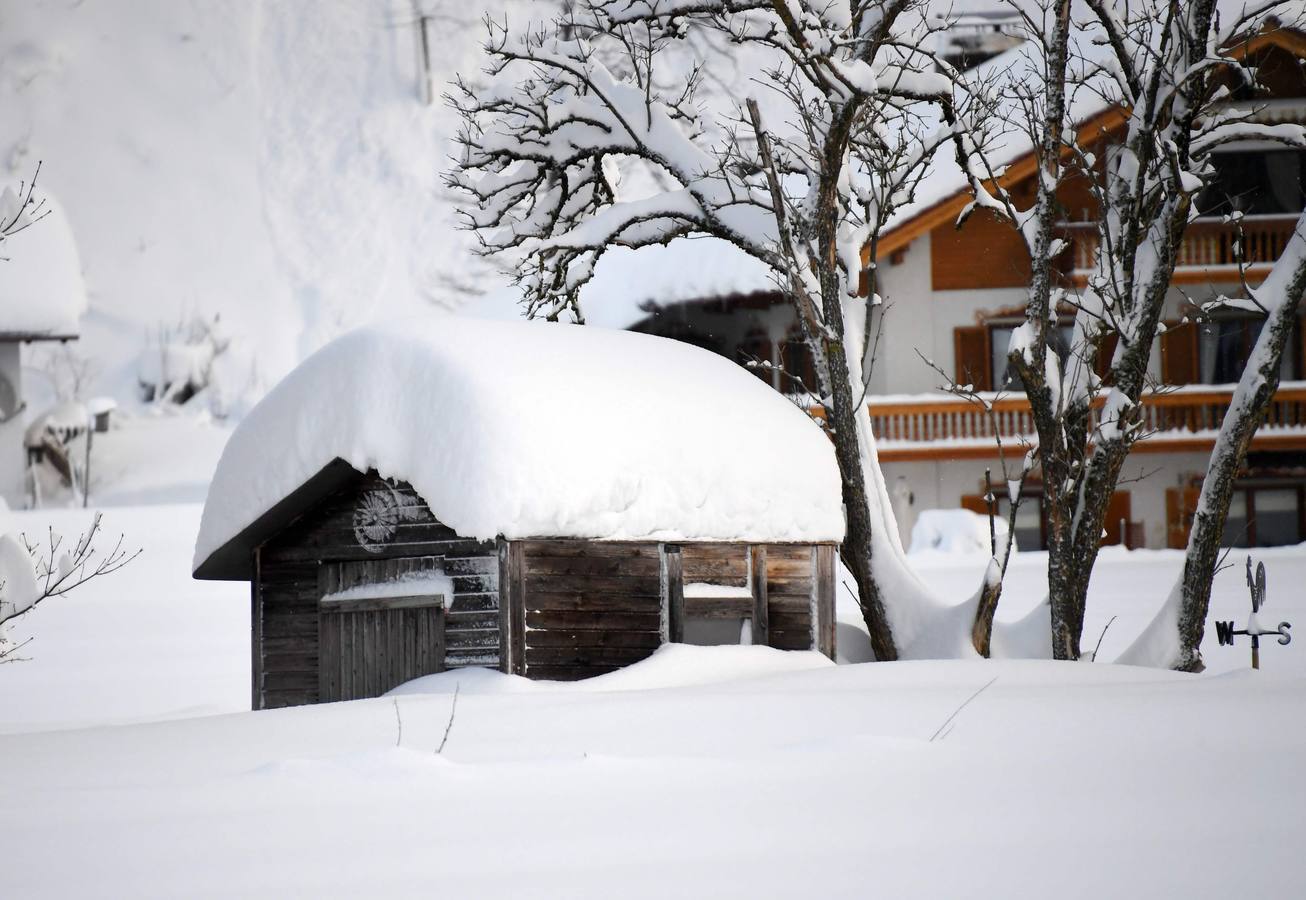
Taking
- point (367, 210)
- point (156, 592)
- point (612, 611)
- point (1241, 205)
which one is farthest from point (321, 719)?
point (367, 210)

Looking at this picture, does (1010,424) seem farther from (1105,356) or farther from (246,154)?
(246,154)

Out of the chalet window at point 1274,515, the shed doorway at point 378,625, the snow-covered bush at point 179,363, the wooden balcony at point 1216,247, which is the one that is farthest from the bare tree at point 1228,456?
the snow-covered bush at point 179,363

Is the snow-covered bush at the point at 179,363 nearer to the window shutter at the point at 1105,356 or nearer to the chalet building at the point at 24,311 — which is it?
the chalet building at the point at 24,311

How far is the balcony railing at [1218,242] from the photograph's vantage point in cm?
2683

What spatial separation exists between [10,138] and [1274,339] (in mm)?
73299

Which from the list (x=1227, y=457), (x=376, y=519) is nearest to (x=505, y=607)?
(x=376, y=519)

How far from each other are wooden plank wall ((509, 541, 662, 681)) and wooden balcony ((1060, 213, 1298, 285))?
1686 cm

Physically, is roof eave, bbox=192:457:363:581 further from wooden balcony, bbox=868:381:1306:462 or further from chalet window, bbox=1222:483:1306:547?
chalet window, bbox=1222:483:1306:547

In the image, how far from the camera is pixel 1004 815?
6.06 metres

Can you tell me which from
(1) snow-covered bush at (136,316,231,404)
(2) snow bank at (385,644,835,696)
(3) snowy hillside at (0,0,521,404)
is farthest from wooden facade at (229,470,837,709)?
(3) snowy hillside at (0,0,521,404)

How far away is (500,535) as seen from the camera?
35.8ft

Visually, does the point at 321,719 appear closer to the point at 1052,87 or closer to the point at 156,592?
the point at 1052,87

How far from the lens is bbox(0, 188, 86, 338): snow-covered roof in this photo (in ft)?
95.3

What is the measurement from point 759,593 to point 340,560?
12.1 ft
